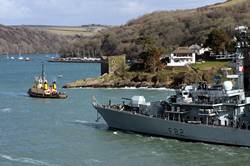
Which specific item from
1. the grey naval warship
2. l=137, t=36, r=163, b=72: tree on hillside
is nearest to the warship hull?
the grey naval warship

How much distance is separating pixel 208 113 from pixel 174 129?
2.38 meters

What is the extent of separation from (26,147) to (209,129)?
35.7 ft

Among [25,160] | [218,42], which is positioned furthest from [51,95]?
[25,160]

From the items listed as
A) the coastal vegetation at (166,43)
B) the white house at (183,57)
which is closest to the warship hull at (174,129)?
the coastal vegetation at (166,43)

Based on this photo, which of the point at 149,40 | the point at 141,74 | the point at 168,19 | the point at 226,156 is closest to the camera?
the point at 226,156

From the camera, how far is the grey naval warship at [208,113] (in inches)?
1303

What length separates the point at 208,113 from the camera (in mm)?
34031

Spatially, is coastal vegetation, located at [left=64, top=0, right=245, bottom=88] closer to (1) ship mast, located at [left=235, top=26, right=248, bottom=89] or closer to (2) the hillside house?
(2) the hillside house

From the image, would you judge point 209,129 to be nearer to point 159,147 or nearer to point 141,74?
point 159,147

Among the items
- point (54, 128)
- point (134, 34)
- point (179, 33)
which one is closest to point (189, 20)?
point (179, 33)

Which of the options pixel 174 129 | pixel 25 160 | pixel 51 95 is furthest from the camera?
pixel 51 95

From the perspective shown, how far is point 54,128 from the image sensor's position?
39531 mm

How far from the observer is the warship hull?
3256cm

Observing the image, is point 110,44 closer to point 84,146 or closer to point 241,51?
point 241,51
